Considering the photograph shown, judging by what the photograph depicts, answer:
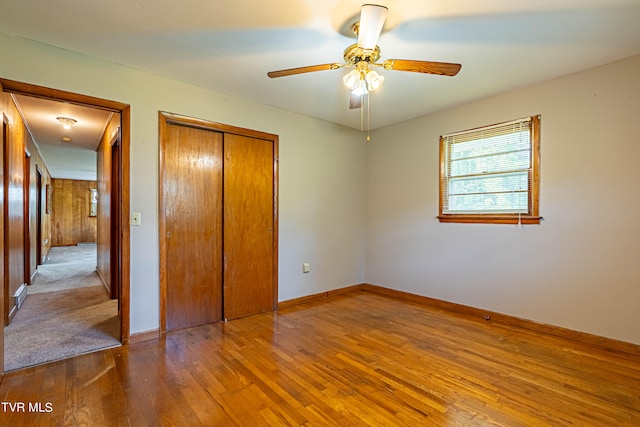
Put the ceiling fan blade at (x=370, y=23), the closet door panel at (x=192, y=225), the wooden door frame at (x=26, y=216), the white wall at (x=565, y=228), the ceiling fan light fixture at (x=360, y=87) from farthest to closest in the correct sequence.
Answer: the wooden door frame at (x=26, y=216)
the closet door panel at (x=192, y=225)
the white wall at (x=565, y=228)
the ceiling fan light fixture at (x=360, y=87)
the ceiling fan blade at (x=370, y=23)

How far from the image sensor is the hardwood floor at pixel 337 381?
1712mm

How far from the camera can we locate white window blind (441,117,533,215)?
311cm

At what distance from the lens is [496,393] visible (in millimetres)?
1938

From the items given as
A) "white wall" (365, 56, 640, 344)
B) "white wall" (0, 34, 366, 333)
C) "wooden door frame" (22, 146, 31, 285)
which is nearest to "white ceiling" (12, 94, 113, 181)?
"wooden door frame" (22, 146, 31, 285)

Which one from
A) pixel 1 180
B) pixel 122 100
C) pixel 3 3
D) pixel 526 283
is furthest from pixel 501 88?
pixel 1 180

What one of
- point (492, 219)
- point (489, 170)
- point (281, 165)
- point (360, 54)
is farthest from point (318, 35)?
point (492, 219)

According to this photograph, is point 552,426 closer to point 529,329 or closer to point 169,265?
point 529,329

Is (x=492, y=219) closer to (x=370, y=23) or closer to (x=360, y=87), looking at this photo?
(x=360, y=87)

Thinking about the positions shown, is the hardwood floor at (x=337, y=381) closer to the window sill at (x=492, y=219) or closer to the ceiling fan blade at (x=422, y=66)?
the window sill at (x=492, y=219)

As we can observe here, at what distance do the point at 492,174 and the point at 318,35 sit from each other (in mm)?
2416

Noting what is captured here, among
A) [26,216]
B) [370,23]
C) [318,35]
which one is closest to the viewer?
[370,23]

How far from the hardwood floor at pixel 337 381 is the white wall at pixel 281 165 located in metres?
0.73

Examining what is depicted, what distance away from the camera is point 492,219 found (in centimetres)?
332

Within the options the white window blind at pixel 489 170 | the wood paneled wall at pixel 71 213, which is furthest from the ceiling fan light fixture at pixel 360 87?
the wood paneled wall at pixel 71 213
